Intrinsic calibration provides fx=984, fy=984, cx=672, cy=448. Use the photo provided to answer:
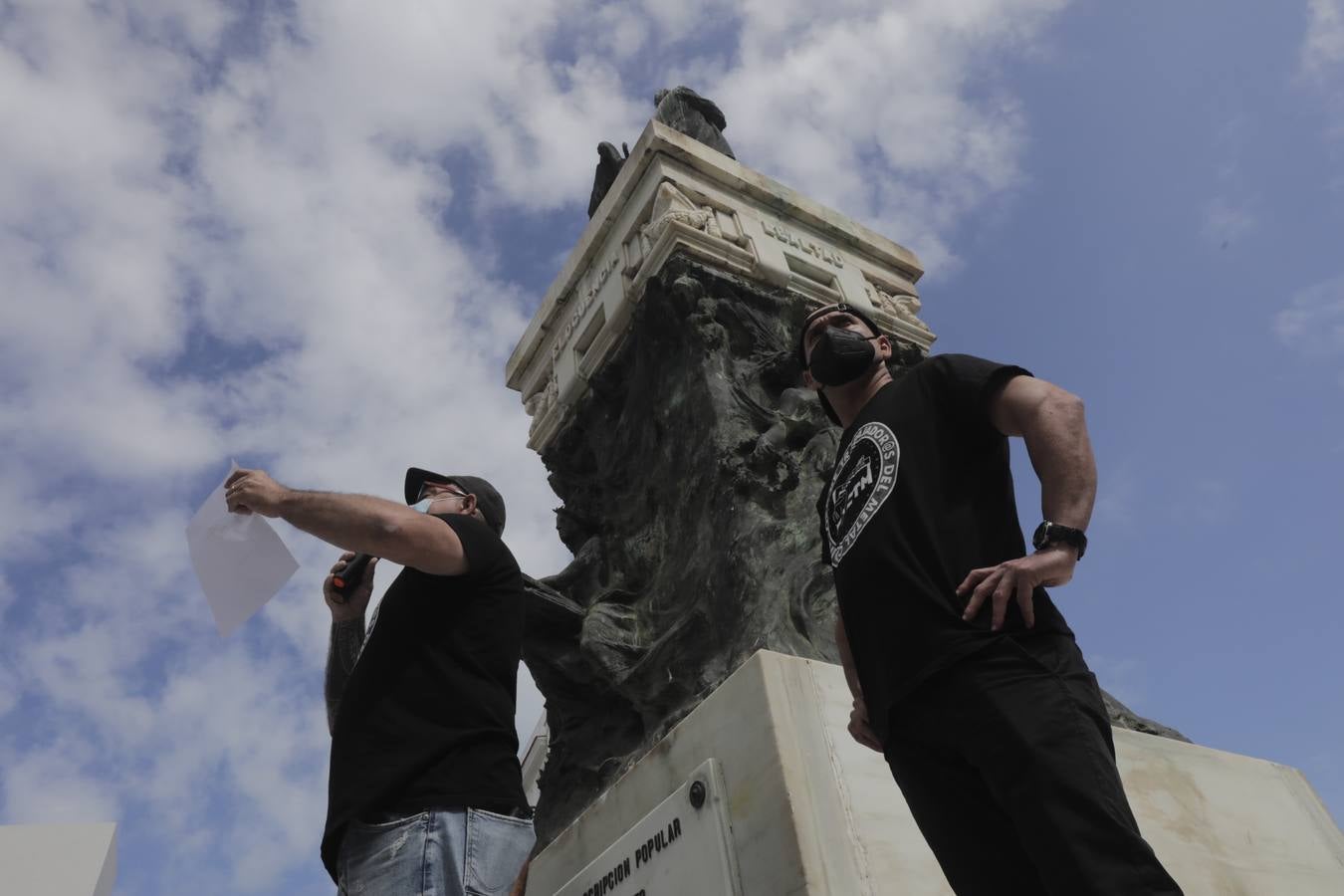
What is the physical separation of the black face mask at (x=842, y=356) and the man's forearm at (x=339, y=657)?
1.40 meters

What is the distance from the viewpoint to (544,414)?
6574 mm

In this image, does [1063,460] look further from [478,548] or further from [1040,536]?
[478,548]

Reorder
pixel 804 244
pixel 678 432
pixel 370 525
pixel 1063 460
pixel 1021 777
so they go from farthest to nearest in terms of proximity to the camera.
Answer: pixel 804 244 < pixel 678 432 < pixel 370 525 < pixel 1063 460 < pixel 1021 777

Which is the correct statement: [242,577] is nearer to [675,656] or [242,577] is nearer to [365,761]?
[365,761]

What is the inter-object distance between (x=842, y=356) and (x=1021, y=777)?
1.14 metres

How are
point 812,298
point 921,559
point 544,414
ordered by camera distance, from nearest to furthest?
point 921,559 < point 812,298 < point 544,414

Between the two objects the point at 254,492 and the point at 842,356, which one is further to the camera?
the point at 842,356

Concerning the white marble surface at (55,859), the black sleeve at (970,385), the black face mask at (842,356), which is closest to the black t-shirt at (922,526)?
the black sleeve at (970,385)

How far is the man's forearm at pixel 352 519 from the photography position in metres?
1.99

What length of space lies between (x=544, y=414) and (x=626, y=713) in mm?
2518

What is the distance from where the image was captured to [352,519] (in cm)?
199

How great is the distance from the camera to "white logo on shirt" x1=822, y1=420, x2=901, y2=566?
2.02m

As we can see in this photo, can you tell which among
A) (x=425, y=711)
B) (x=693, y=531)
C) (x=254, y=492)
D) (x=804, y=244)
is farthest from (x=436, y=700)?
(x=804, y=244)

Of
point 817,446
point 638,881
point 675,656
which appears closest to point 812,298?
point 817,446
